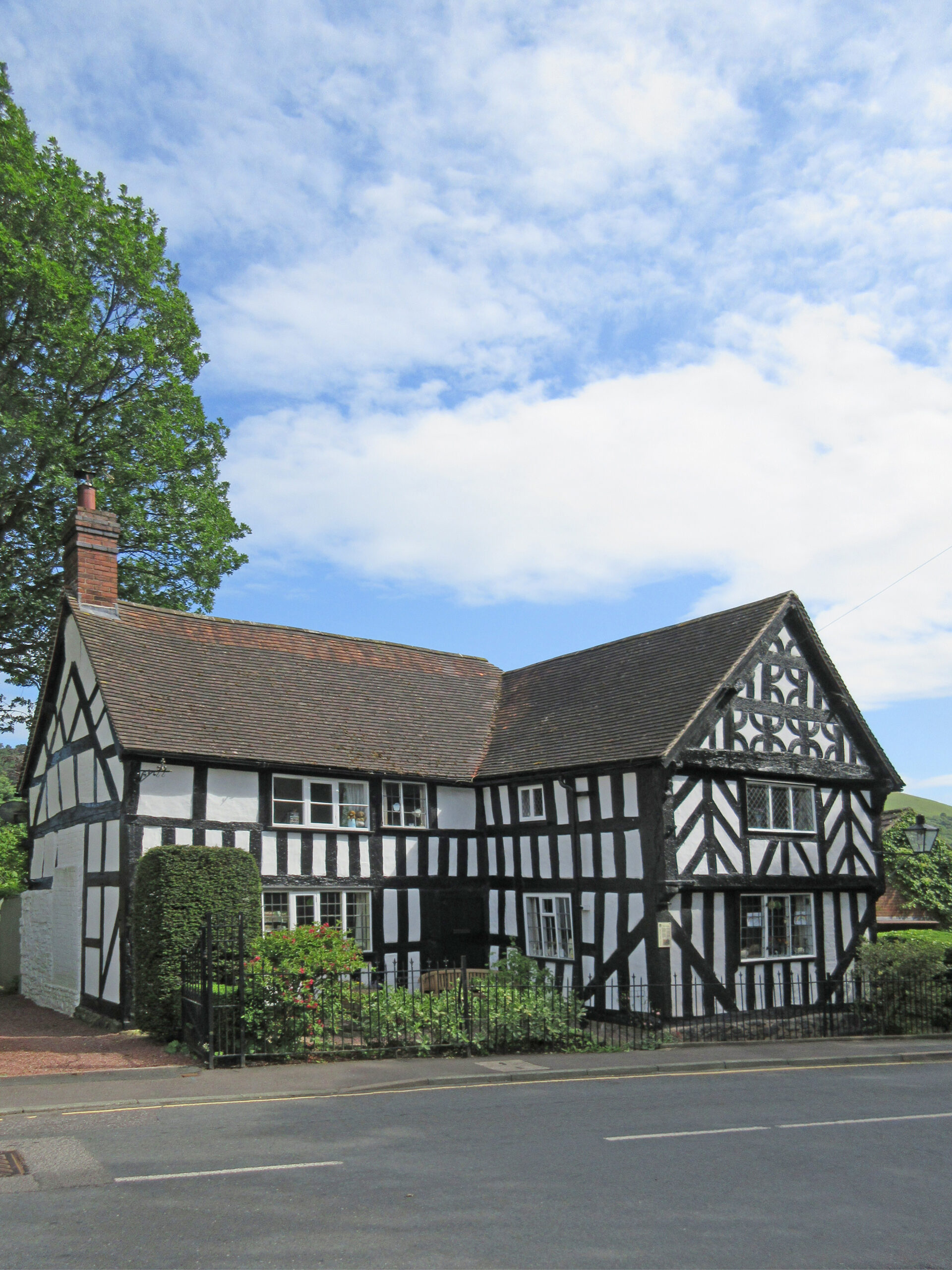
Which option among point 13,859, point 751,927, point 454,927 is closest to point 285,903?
point 454,927

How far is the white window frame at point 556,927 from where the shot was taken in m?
21.3

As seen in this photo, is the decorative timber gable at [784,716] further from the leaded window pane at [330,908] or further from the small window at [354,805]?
the leaded window pane at [330,908]

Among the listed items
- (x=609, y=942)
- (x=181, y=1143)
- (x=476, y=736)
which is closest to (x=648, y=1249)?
(x=181, y=1143)

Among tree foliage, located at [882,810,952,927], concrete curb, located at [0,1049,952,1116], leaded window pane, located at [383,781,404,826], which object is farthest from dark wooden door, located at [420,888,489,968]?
tree foliage, located at [882,810,952,927]

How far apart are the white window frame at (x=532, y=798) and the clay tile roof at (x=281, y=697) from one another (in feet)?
4.98

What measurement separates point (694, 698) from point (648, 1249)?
49.4 feet

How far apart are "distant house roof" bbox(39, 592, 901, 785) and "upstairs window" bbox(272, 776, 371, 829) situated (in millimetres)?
562

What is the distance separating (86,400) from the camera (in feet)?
87.3

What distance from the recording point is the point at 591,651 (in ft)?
87.5

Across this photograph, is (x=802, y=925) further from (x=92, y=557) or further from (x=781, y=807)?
(x=92, y=557)

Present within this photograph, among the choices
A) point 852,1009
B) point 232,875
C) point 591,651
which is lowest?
point 852,1009

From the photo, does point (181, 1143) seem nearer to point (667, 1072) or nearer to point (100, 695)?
point (667, 1072)

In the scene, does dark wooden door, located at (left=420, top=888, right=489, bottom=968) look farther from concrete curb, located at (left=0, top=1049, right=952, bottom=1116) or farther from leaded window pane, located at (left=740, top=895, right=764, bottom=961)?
concrete curb, located at (left=0, top=1049, right=952, bottom=1116)

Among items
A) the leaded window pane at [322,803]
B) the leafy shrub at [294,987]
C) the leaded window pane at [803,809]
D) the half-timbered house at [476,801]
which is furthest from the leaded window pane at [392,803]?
the leaded window pane at [803,809]
